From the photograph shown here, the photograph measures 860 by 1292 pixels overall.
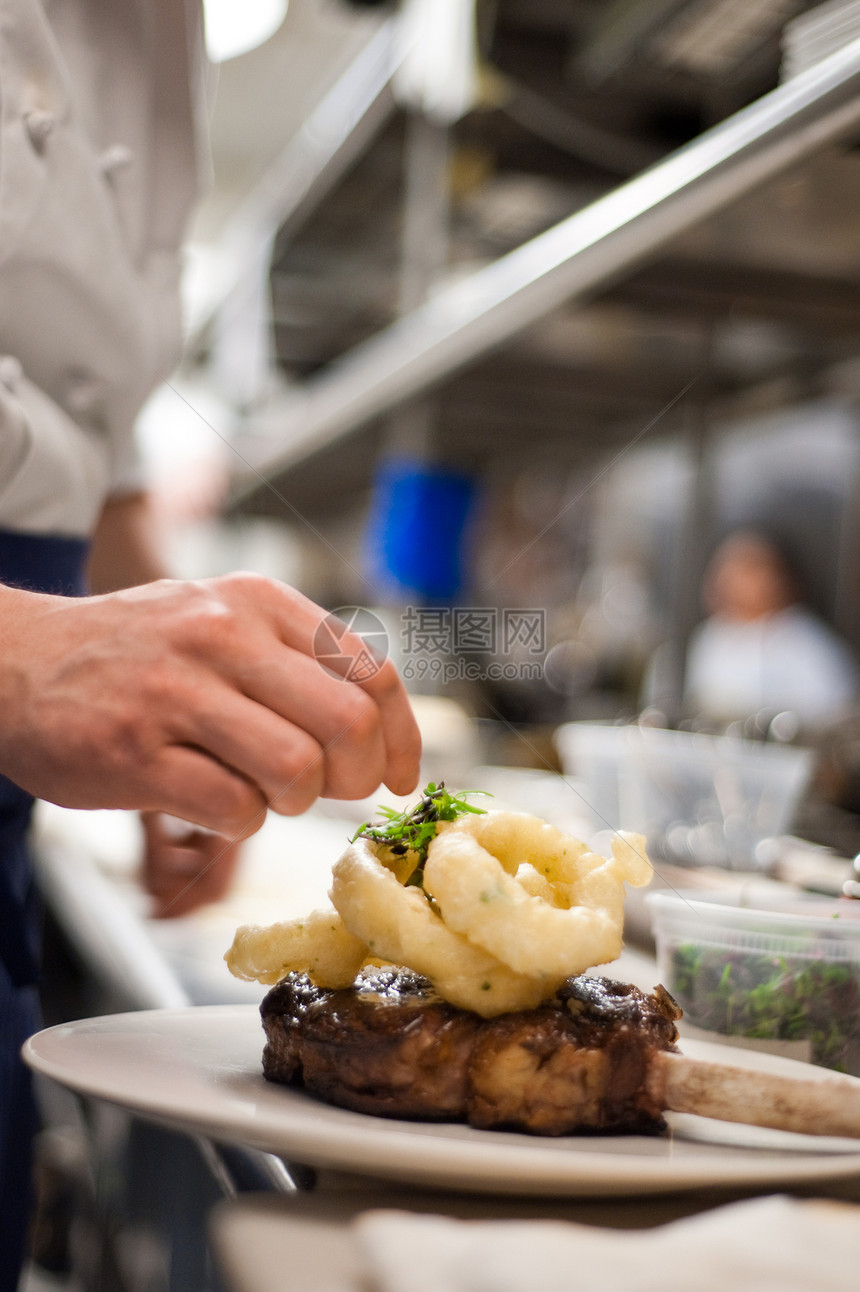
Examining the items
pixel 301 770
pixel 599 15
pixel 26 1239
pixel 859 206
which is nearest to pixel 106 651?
pixel 301 770

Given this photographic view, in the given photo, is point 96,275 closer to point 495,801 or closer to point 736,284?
point 495,801

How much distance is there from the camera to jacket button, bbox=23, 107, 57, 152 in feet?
2.70

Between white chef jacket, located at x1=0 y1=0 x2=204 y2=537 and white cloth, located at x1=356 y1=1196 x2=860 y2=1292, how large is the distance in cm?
66

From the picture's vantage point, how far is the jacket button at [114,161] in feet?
3.04

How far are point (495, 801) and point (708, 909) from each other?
179 millimetres

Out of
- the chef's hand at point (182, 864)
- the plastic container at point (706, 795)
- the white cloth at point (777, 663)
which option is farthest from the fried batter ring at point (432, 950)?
the white cloth at point (777, 663)

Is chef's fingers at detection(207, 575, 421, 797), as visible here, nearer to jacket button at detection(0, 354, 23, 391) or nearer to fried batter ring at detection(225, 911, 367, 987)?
fried batter ring at detection(225, 911, 367, 987)

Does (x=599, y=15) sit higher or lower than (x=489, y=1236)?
higher

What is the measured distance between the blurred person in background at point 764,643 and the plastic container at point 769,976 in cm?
395

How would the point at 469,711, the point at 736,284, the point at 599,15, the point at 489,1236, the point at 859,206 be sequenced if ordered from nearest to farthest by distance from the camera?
the point at 489,1236 < the point at 469,711 < the point at 859,206 < the point at 736,284 < the point at 599,15

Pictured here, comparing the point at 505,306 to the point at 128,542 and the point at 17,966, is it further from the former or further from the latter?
the point at 17,966

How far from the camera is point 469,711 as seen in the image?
592mm

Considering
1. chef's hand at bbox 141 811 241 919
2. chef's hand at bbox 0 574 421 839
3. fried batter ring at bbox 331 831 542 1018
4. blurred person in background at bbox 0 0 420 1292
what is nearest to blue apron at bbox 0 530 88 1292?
blurred person in background at bbox 0 0 420 1292

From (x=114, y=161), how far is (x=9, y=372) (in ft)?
0.82
